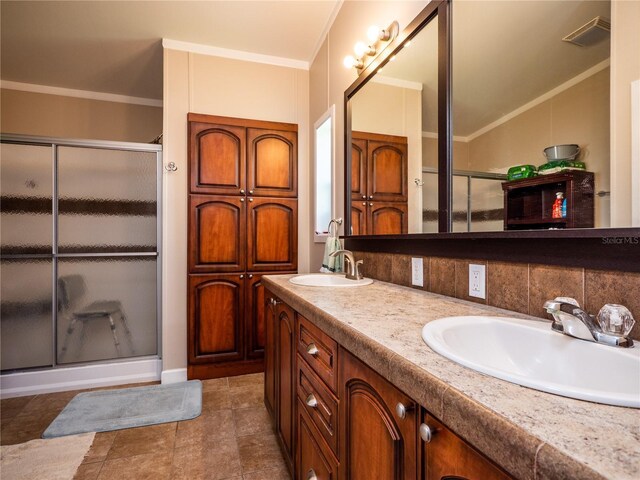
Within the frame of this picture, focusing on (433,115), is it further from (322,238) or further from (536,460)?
(322,238)

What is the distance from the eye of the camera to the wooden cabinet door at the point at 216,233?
2668mm

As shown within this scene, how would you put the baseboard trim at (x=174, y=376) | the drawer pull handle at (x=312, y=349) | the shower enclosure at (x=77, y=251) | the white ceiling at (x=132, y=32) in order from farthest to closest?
the baseboard trim at (x=174, y=376) < the shower enclosure at (x=77, y=251) < the white ceiling at (x=132, y=32) < the drawer pull handle at (x=312, y=349)

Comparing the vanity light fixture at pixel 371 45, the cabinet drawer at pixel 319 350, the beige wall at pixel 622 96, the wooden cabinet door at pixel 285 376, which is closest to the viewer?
the beige wall at pixel 622 96

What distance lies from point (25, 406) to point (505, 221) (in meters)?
3.12

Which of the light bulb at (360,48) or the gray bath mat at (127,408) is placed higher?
the light bulb at (360,48)

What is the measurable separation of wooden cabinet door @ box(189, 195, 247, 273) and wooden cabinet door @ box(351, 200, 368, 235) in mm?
1080

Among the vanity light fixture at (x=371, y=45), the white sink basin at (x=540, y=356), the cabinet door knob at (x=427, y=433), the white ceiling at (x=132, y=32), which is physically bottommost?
the cabinet door knob at (x=427, y=433)

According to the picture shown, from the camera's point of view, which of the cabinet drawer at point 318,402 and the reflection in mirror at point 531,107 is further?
the cabinet drawer at point 318,402

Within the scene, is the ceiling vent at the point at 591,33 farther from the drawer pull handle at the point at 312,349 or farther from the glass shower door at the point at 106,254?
the glass shower door at the point at 106,254

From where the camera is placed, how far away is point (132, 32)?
2611mm

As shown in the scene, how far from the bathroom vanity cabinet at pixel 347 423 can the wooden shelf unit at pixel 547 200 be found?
619 millimetres

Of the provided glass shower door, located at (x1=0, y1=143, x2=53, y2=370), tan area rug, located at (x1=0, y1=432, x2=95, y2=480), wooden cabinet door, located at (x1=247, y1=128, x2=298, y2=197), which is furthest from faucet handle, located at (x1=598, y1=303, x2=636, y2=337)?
glass shower door, located at (x1=0, y1=143, x2=53, y2=370)

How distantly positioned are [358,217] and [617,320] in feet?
4.93

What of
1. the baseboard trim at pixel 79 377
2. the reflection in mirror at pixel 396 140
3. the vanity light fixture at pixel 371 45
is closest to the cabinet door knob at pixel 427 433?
the reflection in mirror at pixel 396 140
